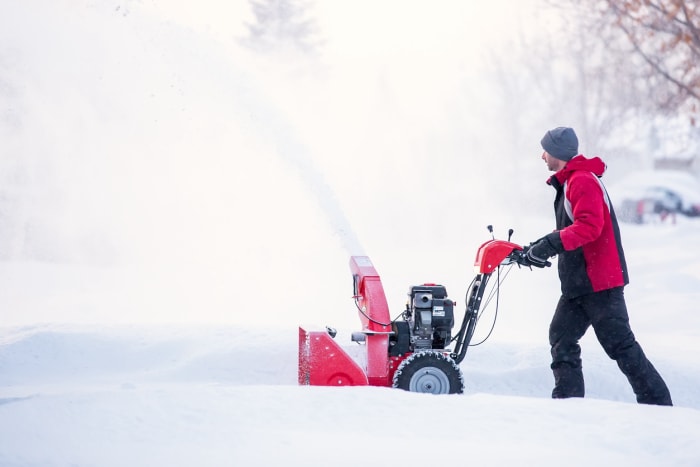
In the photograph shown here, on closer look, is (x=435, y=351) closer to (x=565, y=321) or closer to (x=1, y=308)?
(x=565, y=321)

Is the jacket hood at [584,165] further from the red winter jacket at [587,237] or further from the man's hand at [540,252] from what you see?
the man's hand at [540,252]

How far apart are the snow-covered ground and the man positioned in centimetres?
28

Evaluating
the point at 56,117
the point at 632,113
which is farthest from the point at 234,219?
the point at 632,113

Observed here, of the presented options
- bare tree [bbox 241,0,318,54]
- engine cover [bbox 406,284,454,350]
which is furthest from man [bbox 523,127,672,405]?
bare tree [bbox 241,0,318,54]

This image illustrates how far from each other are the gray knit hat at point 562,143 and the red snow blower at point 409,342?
20.2 inches

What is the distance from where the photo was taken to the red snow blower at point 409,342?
14.5 feet

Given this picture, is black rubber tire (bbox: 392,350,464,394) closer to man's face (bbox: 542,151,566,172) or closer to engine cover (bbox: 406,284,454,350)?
engine cover (bbox: 406,284,454,350)

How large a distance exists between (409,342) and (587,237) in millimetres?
1183

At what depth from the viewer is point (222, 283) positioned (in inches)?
410

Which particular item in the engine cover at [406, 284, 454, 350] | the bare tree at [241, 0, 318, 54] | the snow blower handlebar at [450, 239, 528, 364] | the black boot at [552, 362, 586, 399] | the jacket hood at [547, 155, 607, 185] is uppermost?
the bare tree at [241, 0, 318, 54]

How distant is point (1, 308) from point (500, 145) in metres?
22.6

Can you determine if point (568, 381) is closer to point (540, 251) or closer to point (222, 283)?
point (540, 251)

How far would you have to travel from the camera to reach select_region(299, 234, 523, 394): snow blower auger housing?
443 centimetres

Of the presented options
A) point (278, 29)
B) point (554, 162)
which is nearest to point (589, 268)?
point (554, 162)
